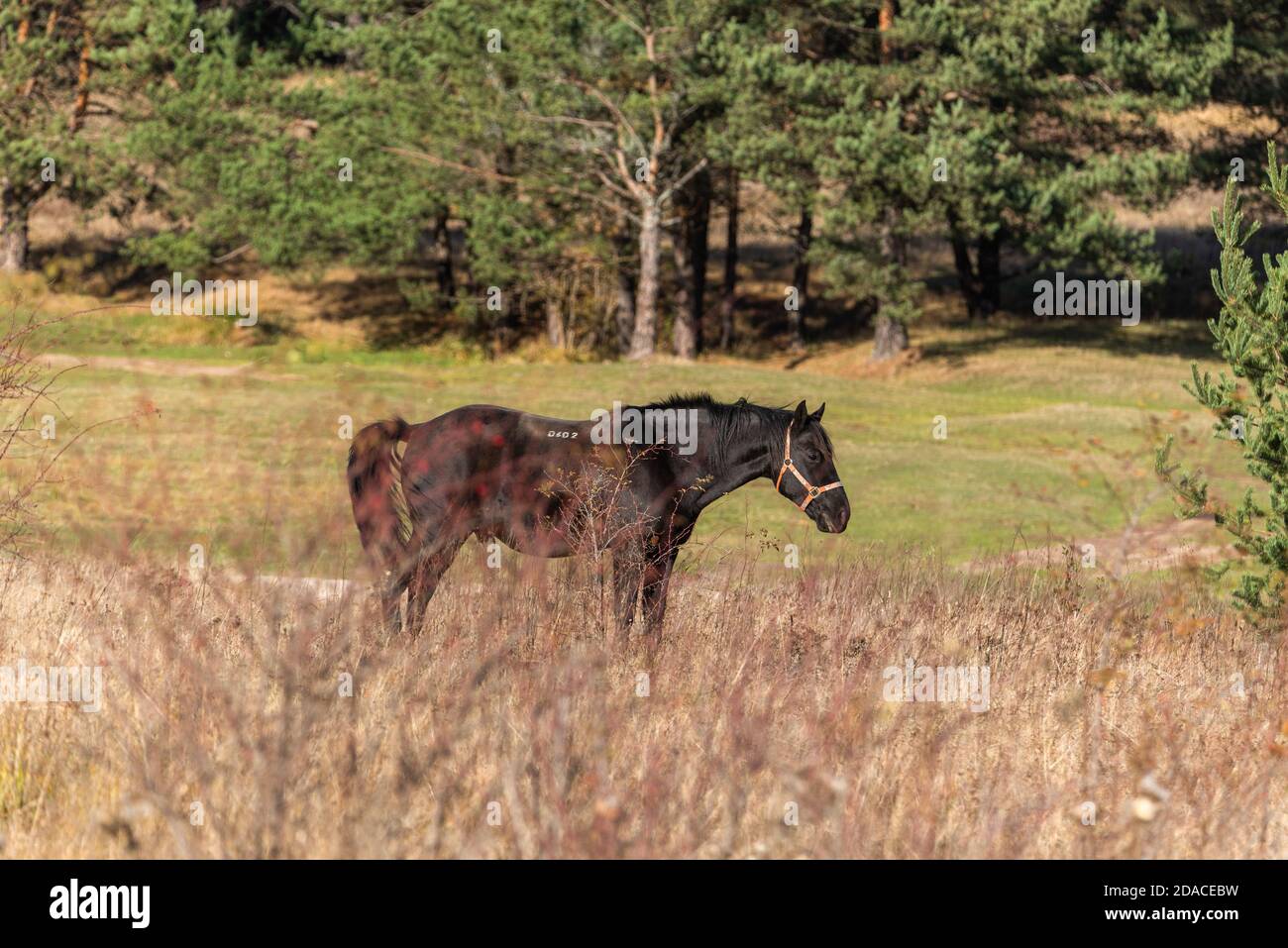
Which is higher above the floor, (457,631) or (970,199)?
(970,199)

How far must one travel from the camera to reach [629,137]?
140 feet

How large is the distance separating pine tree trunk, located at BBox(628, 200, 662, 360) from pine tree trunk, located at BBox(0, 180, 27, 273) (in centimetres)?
1976

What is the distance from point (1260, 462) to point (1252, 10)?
128ft

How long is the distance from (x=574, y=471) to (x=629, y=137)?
107 ft

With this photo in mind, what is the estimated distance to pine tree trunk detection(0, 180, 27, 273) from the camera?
4856 centimetres

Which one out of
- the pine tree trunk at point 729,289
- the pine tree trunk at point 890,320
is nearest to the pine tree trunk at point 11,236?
the pine tree trunk at point 729,289

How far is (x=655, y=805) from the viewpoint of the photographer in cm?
626

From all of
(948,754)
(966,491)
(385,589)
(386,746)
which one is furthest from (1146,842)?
(966,491)

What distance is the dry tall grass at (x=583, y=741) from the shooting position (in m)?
6.24

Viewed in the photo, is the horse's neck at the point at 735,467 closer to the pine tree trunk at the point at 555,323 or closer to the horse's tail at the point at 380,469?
the horse's tail at the point at 380,469

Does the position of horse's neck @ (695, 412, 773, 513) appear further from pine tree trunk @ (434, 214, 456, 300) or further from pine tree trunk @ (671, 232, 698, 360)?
pine tree trunk @ (434, 214, 456, 300)

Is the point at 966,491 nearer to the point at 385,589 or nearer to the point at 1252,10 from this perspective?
the point at 385,589

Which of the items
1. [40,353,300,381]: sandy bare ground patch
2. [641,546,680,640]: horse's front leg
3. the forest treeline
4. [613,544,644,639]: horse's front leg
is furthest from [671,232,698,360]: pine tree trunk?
[613,544,644,639]: horse's front leg

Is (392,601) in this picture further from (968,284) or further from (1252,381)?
(968,284)
